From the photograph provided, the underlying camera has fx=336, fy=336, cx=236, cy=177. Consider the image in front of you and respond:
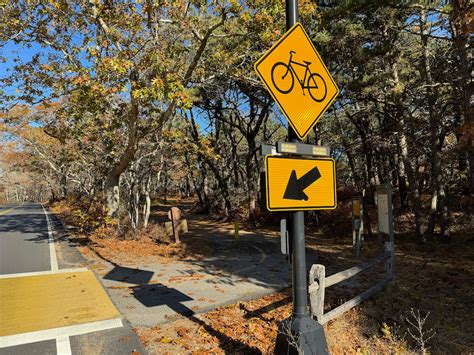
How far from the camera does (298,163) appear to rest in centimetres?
330

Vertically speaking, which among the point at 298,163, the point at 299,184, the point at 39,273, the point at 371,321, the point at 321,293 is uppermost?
the point at 298,163

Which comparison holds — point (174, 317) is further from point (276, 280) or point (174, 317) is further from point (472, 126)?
point (472, 126)

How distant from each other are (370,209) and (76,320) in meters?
19.3

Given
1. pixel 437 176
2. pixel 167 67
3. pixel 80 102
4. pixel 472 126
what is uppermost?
pixel 167 67

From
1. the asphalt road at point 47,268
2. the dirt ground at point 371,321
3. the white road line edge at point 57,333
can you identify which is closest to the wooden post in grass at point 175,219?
the asphalt road at point 47,268

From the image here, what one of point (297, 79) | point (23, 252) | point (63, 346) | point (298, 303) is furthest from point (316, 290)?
point (23, 252)

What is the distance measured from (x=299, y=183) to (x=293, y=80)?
40.5 inches

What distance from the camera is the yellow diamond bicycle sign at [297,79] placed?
3.22 m

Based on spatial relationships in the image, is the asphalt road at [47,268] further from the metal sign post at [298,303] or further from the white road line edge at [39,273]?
the metal sign post at [298,303]

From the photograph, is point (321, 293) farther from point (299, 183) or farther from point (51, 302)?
point (51, 302)

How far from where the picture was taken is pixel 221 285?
308 inches

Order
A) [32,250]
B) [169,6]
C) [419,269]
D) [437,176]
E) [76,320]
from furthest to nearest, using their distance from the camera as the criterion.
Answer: [437,176]
[32,250]
[169,6]
[419,269]
[76,320]

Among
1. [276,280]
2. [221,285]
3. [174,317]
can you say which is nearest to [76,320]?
[174,317]

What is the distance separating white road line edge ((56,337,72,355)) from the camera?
14.7 ft
